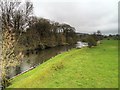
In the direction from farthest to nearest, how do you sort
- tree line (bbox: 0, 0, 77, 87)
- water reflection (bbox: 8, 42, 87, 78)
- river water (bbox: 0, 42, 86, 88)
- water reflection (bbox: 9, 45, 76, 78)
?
1. water reflection (bbox: 8, 42, 87, 78)
2. water reflection (bbox: 9, 45, 76, 78)
3. river water (bbox: 0, 42, 86, 88)
4. tree line (bbox: 0, 0, 77, 87)

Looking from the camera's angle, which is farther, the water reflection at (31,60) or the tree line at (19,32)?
the water reflection at (31,60)

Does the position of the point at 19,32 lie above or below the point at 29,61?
above

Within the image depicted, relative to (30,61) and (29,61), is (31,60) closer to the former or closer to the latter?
(30,61)

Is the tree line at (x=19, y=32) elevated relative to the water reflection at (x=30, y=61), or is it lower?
elevated

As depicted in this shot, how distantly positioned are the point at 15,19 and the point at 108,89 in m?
37.4

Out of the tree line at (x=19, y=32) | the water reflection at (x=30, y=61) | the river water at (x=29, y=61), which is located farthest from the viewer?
the water reflection at (x=30, y=61)

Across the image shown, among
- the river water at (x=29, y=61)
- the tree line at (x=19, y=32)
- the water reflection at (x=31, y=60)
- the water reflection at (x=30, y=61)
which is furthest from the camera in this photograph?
the water reflection at (x=31, y=60)

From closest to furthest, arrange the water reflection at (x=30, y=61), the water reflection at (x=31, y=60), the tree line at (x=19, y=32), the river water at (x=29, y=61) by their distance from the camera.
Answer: the tree line at (x=19, y=32) < the river water at (x=29, y=61) < the water reflection at (x=30, y=61) < the water reflection at (x=31, y=60)

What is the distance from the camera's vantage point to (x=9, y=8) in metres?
42.8

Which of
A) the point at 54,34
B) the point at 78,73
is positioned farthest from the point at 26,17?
the point at 54,34

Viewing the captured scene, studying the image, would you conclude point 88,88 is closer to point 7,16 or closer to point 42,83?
point 42,83

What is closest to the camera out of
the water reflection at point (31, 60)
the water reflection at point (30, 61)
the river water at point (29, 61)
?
the river water at point (29, 61)

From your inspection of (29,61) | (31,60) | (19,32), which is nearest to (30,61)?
(29,61)

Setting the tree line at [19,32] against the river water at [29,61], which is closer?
the tree line at [19,32]
